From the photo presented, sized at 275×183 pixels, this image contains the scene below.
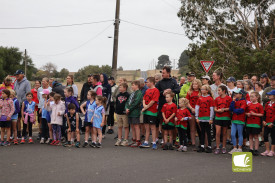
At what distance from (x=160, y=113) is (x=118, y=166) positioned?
318 centimetres

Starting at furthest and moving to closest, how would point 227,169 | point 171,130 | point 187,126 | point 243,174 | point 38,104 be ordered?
point 38,104 < point 187,126 < point 171,130 < point 227,169 < point 243,174

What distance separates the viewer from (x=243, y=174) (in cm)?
694

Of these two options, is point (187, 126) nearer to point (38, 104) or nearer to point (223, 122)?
point (223, 122)

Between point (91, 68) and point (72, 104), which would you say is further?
point (91, 68)

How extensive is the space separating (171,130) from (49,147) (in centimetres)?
342

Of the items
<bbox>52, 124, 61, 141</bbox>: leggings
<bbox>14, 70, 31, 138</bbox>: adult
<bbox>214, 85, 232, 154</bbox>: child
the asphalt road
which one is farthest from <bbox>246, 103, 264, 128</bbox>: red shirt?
<bbox>14, 70, 31, 138</bbox>: adult

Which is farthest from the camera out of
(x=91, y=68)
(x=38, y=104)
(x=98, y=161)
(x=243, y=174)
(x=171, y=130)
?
(x=91, y=68)

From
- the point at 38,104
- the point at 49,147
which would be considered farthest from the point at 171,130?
the point at 38,104

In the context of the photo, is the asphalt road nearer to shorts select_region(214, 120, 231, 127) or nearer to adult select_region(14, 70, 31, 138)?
shorts select_region(214, 120, 231, 127)

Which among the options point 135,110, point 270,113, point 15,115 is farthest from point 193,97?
point 15,115

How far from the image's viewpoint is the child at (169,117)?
988 cm

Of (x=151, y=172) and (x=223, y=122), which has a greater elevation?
(x=223, y=122)

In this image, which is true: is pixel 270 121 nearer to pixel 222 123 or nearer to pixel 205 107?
pixel 222 123

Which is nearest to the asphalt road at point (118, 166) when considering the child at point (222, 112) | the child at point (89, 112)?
the child at point (89, 112)
